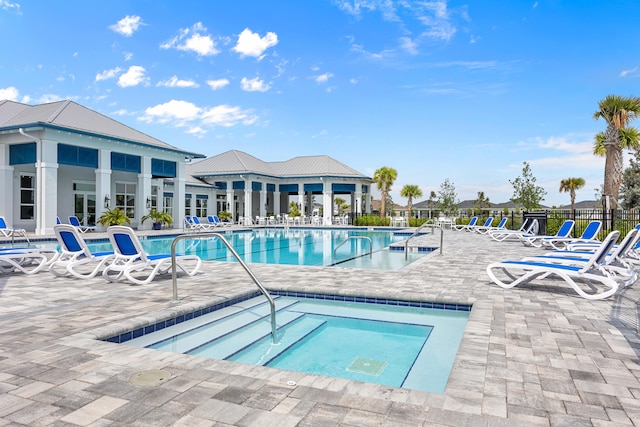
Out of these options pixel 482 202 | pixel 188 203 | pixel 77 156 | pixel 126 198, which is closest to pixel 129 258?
pixel 77 156

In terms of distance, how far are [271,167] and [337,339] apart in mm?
33256

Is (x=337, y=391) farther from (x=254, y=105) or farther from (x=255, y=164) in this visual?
(x=255, y=164)

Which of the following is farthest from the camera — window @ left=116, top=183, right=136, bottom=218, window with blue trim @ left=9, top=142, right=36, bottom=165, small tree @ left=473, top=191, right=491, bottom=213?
small tree @ left=473, top=191, right=491, bottom=213

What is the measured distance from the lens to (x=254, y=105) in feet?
88.9

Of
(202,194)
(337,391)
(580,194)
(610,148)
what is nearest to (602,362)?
(337,391)

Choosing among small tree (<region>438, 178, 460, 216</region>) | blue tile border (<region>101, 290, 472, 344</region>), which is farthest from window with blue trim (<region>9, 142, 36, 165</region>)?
small tree (<region>438, 178, 460, 216</region>)

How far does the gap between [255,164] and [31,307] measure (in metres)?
30.3

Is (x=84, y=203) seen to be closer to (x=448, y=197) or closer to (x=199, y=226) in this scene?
(x=199, y=226)

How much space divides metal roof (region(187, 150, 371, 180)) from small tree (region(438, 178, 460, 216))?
28.4ft

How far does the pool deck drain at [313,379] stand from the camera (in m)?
2.25

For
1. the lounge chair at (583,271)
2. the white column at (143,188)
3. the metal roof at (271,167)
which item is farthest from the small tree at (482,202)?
the lounge chair at (583,271)

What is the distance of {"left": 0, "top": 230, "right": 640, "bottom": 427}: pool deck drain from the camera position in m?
2.25

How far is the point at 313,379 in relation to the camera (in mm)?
2793

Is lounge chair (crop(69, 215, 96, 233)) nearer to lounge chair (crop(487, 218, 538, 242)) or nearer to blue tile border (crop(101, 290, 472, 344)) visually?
blue tile border (crop(101, 290, 472, 344))
